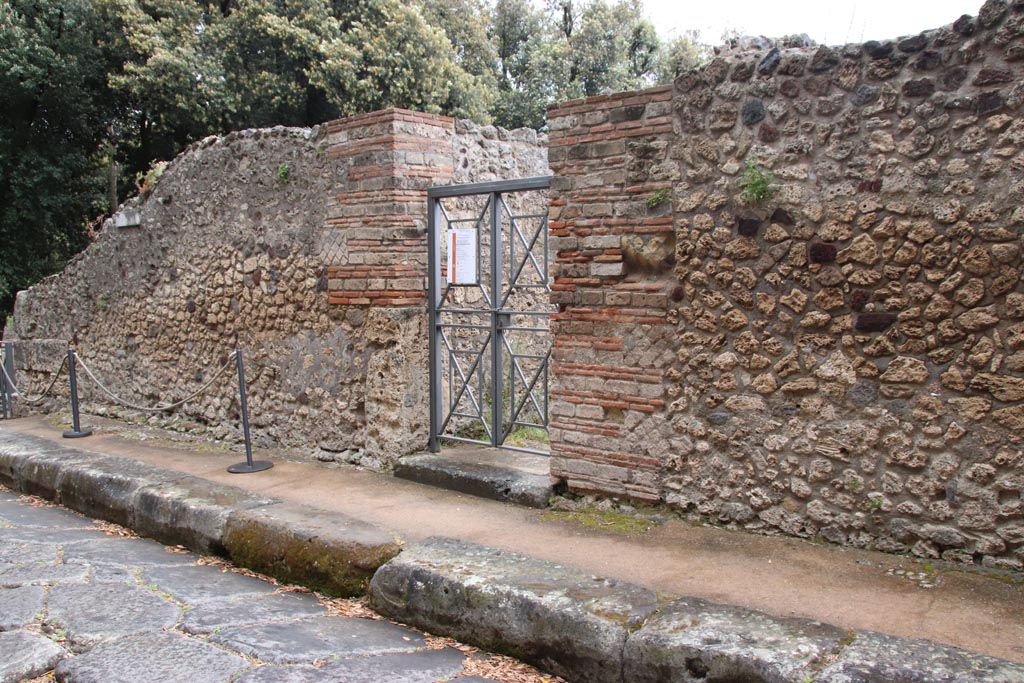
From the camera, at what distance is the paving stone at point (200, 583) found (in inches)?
176

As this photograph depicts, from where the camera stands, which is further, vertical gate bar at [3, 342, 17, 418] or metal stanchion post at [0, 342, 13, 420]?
vertical gate bar at [3, 342, 17, 418]

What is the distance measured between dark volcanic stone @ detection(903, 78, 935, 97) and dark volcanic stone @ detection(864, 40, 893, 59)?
174 millimetres

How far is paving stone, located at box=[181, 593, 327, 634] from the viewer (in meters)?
4.05

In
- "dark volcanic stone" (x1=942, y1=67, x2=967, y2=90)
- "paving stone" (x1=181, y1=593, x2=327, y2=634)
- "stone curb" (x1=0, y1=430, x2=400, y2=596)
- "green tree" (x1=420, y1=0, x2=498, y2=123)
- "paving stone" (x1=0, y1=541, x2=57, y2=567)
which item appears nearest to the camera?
"dark volcanic stone" (x1=942, y1=67, x2=967, y2=90)

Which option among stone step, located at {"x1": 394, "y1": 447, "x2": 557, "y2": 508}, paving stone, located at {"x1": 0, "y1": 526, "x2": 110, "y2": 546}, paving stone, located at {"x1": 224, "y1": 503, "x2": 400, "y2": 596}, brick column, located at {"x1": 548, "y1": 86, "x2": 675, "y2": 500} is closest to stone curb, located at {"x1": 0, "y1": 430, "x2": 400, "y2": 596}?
paving stone, located at {"x1": 224, "y1": 503, "x2": 400, "y2": 596}

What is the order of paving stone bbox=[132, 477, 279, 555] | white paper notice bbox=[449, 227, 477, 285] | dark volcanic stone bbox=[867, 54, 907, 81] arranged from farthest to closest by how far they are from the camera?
white paper notice bbox=[449, 227, 477, 285]
paving stone bbox=[132, 477, 279, 555]
dark volcanic stone bbox=[867, 54, 907, 81]

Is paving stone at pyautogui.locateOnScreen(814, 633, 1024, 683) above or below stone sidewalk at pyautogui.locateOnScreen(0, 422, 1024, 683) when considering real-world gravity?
above

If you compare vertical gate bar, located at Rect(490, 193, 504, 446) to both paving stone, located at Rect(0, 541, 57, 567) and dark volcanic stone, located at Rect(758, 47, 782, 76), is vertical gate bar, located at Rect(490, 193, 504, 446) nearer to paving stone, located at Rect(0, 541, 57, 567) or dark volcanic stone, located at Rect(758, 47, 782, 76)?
dark volcanic stone, located at Rect(758, 47, 782, 76)

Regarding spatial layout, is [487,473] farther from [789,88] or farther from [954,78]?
[954,78]

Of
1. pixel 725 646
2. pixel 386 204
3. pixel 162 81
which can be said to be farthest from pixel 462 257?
pixel 162 81

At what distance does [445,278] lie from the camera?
6.64 m

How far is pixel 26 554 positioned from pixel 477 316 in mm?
3556

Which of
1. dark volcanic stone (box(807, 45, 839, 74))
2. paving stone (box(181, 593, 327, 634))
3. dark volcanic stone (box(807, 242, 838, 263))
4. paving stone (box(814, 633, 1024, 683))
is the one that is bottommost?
paving stone (box(181, 593, 327, 634))

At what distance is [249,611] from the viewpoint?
4227 mm
